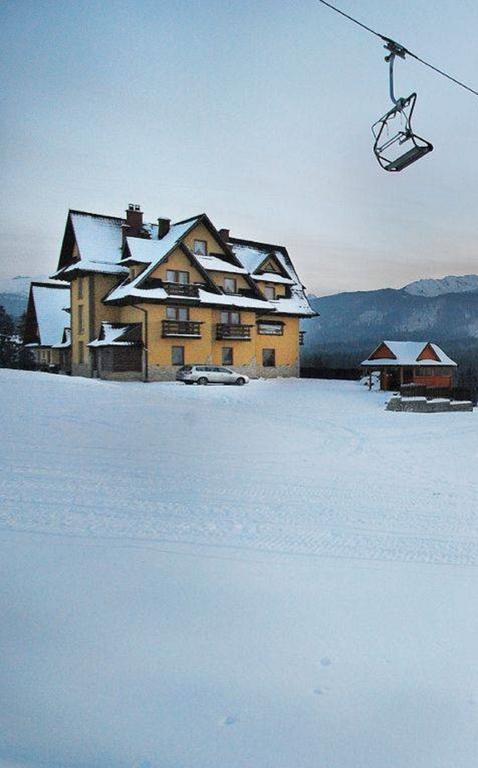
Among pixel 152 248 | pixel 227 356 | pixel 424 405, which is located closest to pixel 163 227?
pixel 152 248

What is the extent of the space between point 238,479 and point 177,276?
22754mm

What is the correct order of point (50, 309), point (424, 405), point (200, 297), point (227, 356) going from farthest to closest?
1. point (50, 309)
2. point (227, 356)
3. point (200, 297)
4. point (424, 405)

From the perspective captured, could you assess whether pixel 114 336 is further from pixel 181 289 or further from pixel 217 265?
pixel 217 265

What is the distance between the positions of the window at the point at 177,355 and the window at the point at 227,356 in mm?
3229

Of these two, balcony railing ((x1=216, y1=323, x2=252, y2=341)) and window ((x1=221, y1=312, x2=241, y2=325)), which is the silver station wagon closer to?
balcony railing ((x1=216, y1=323, x2=252, y2=341))

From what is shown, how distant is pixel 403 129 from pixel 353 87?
587cm

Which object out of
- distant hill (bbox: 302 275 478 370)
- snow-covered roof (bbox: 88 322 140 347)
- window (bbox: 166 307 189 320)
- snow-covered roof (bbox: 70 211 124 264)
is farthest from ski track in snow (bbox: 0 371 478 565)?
distant hill (bbox: 302 275 478 370)

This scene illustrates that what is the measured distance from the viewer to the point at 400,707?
3.18 metres

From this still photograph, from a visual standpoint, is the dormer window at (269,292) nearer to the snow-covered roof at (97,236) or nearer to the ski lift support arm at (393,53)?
the snow-covered roof at (97,236)

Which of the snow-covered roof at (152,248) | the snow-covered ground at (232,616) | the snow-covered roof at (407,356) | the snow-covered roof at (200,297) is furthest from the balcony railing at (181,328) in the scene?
the snow-covered ground at (232,616)

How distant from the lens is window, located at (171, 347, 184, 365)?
2915cm

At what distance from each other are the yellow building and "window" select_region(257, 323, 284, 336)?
2.9 inches

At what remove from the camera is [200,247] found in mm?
31500

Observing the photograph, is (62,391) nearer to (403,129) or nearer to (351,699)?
(403,129)
